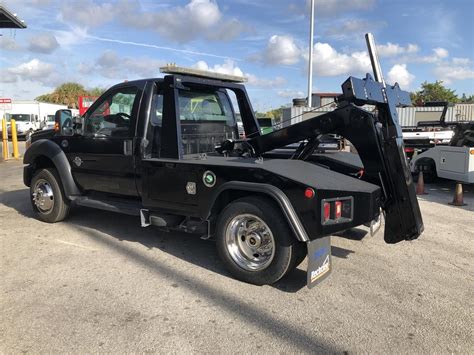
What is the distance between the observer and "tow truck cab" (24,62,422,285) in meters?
3.89

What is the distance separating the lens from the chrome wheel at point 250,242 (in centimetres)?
414

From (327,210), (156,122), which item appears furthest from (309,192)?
(156,122)

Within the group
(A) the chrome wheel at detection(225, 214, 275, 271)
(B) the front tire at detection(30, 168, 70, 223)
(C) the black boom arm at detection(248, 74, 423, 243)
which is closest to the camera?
(A) the chrome wheel at detection(225, 214, 275, 271)

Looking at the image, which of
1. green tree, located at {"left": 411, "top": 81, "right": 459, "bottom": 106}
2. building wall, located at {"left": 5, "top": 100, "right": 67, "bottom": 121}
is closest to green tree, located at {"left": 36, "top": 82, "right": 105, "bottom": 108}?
building wall, located at {"left": 5, "top": 100, "right": 67, "bottom": 121}

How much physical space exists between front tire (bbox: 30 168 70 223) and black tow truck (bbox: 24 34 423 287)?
2cm

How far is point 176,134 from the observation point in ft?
15.9

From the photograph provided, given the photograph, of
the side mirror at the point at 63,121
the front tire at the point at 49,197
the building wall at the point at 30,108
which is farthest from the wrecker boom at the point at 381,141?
the building wall at the point at 30,108

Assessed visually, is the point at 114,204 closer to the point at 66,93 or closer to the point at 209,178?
the point at 209,178

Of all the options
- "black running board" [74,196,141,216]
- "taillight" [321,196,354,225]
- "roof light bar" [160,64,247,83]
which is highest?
"roof light bar" [160,64,247,83]

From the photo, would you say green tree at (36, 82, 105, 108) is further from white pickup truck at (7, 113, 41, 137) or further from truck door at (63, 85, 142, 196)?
truck door at (63, 85, 142, 196)

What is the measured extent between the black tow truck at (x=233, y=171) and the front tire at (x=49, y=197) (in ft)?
0.08

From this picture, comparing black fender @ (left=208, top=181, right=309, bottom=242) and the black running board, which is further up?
black fender @ (left=208, top=181, right=309, bottom=242)

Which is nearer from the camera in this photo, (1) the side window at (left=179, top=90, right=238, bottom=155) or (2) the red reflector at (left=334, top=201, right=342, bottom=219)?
(2) the red reflector at (left=334, top=201, right=342, bottom=219)

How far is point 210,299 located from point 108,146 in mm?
2677
